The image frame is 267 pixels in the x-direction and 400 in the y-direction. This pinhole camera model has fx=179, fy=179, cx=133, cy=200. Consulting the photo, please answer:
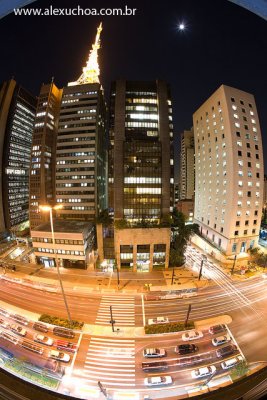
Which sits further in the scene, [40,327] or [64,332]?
[40,327]

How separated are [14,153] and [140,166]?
61251 mm

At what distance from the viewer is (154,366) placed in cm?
2086

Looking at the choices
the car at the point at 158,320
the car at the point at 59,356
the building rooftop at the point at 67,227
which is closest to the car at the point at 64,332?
the car at the point at 59,356

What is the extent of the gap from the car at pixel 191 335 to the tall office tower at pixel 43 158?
2307 inches

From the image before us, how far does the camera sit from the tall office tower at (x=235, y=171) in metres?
47.9

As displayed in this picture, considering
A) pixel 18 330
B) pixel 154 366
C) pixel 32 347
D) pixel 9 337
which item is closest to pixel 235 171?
pixel 154 366

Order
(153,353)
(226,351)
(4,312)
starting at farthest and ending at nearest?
(4,312) → (226,351) → (153,353)

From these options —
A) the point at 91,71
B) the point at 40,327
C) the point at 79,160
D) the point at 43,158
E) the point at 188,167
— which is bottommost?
the point at 40,327

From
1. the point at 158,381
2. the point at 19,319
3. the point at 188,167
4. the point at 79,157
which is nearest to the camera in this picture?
the point at 158,381

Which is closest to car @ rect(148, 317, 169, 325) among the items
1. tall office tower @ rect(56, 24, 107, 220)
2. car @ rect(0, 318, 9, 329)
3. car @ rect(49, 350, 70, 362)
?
car @ rect(49, 350, 70, 362)

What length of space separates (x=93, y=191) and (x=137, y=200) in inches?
794

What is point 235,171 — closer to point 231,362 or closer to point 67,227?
point 231,362

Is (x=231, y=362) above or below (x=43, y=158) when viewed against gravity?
below

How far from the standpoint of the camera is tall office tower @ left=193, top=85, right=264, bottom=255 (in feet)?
157
